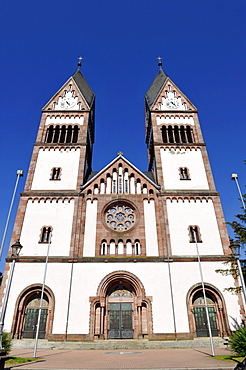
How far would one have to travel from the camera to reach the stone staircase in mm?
17453

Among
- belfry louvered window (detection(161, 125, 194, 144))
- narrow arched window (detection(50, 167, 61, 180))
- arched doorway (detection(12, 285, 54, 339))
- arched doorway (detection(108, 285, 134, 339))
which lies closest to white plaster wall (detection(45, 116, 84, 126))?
narrow arched window (detection(50, 167, 61, 180))

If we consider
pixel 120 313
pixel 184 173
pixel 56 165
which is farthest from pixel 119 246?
pixel 56 165

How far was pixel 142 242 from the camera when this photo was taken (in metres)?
23.0

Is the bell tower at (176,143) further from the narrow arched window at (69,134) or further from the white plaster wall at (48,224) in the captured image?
the white plaster wall at (48,224)

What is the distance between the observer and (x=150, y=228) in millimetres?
23734

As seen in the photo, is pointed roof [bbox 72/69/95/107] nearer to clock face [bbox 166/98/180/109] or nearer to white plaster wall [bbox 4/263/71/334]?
clock face [bbox 166/98/180/109]

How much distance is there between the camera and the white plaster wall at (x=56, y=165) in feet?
86.4

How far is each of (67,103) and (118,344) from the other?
2681 centimetres

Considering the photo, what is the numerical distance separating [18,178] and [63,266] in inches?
325

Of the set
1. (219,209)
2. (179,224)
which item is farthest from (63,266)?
(219,209)

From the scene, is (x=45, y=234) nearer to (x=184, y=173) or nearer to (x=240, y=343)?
(x=184, y=173)

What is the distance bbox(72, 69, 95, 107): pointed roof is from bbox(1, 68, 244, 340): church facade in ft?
22.2

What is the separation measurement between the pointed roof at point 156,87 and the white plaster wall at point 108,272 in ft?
68.2

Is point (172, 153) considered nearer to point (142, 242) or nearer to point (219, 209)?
point (219, 209)
